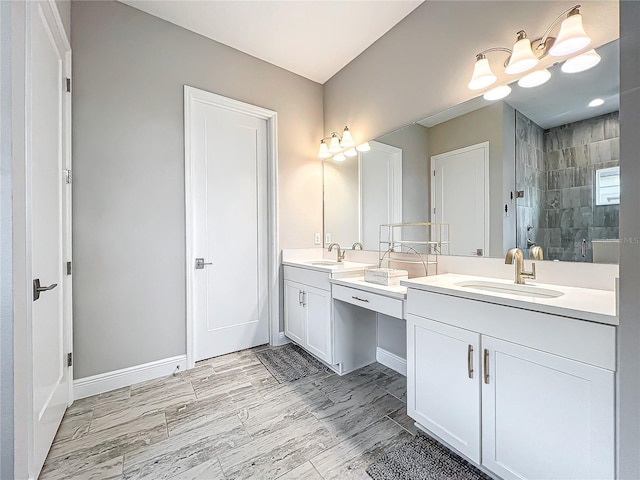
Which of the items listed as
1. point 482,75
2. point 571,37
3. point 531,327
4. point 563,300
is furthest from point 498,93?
point 531,327

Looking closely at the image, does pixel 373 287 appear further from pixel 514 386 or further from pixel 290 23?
pixel 290 23

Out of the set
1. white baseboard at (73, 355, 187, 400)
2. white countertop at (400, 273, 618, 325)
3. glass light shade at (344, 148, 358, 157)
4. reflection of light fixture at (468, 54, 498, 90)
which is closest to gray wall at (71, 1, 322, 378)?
white baseboard at (73, 355, 187, 400)

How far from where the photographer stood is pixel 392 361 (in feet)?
7.62

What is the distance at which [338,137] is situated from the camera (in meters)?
2.86

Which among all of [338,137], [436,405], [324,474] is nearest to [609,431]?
[436,405]

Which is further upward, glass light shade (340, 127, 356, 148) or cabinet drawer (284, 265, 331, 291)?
glass light shade (340, 127, 356, 148)

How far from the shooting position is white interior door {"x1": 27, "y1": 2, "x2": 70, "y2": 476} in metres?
1.24

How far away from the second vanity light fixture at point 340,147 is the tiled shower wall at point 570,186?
1.41 metres

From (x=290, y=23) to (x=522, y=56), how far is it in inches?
68.3

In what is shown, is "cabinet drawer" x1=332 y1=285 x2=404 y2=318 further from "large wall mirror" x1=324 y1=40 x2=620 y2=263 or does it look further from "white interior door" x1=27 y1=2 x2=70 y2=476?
"white interior door" x1=27 y1=2 x2=70 y2=476

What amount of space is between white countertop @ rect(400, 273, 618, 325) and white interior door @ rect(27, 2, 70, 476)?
186cm

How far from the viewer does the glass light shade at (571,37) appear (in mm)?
1244

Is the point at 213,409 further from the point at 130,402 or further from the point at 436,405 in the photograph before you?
the point at 436,405

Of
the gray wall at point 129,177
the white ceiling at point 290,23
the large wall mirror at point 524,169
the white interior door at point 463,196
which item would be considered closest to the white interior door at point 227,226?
the gray wall at point 129,177
